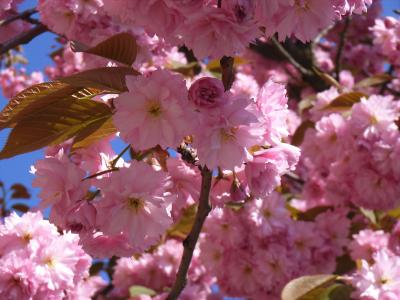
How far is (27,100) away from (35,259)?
0.50 m

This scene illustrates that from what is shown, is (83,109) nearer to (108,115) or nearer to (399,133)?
(108,115)

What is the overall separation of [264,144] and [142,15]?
1.15 ft

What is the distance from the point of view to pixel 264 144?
4.21ft

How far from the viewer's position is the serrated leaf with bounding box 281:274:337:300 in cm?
206

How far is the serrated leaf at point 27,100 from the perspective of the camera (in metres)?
1.30

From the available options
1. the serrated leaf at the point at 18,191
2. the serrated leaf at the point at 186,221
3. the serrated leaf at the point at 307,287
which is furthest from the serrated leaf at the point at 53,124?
the serrated leaf at the point at 18,191

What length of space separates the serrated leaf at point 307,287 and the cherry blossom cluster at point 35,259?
0.74m

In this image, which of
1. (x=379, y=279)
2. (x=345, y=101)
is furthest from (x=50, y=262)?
(x=345, y=101)

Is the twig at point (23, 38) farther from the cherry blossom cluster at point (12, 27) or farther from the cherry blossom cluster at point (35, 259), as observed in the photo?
the cherry blossom cluster at point (35, 259)

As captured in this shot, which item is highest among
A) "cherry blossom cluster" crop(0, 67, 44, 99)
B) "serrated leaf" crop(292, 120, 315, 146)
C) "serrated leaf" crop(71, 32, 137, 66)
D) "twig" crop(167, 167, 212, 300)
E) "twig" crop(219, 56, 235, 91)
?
"cherry blossom cluster" crop(0, 67, 44, 99)

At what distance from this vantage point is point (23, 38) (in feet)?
8.06

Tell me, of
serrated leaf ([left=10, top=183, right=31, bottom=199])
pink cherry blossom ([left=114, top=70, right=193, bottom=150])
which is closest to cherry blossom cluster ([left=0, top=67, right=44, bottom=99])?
serrated leaf ([left=10, top=183, right=31, bottom=199])

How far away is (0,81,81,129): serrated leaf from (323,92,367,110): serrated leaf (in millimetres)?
1828

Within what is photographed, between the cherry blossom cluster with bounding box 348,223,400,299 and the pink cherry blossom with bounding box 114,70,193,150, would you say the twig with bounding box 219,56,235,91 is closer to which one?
the pink cherry blossom with bounding box 114,70,193,150
